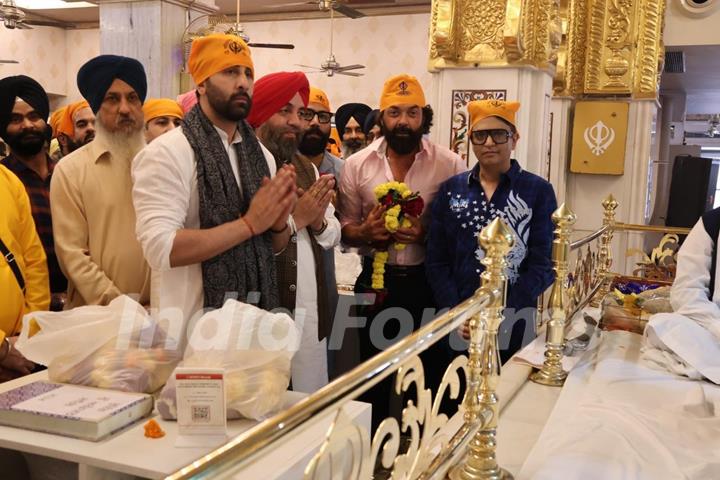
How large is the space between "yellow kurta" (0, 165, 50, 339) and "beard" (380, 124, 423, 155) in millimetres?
1687

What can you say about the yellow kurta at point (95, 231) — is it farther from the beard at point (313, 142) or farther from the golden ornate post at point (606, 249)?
the golden ornate post at point (606, 249)

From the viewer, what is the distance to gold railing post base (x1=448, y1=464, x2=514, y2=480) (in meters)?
1.97

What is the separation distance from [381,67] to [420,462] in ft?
34.9

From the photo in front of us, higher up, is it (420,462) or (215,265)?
(215,265)

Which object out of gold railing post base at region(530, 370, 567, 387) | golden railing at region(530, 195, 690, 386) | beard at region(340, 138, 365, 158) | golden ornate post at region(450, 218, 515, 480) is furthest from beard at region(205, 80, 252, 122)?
beard at region(340, 138, 365, 158)

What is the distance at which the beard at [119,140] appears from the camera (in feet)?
9.14

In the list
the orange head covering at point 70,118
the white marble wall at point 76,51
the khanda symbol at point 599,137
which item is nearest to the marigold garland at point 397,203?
the orange head covering at point 70,118

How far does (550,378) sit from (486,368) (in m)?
1.15

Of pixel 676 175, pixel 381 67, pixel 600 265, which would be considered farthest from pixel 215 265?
pixel 381 67

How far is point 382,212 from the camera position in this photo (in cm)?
329

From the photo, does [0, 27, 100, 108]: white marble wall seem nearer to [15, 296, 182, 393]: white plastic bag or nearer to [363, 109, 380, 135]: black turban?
[363, 109, 380, 135]: black turban

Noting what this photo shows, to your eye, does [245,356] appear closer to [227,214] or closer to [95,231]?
[227,214]

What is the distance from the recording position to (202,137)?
2.44m

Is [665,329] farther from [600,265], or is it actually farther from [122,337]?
[122,337]
